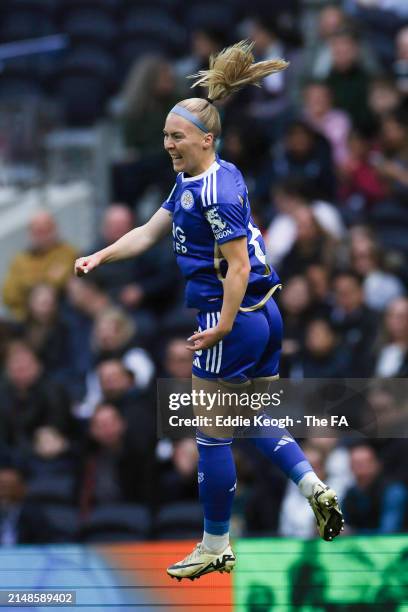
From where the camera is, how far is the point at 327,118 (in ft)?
39.0

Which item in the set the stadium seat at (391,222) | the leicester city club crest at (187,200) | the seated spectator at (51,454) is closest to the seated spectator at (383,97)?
the stadium seat at (391,222)

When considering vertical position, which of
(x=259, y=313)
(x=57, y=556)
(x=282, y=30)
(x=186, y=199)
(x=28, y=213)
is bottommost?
(x=57, y=556)

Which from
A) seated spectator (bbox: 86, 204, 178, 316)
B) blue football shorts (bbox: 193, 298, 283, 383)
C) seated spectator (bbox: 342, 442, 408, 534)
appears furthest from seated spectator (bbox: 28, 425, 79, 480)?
blue football shorts (bbox: 193, 298, 283, 383)

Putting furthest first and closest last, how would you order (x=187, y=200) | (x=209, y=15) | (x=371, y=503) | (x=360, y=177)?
(x=209, y=15)
(x=360, y=177)
(x=371, y=503)
(x=187, y=200)

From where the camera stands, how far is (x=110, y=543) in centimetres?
927

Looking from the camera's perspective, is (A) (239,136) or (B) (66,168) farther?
(B) (66,168)

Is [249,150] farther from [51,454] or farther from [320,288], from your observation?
[51,454]

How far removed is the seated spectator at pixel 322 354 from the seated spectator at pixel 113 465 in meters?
1.19

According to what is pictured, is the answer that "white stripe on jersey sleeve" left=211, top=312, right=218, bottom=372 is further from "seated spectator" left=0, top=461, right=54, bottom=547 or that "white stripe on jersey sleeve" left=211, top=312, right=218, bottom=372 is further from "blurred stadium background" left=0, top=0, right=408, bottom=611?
"seated spectator" left=0, top=461, right=54, bottom=547

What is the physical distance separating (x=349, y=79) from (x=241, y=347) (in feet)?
20.0

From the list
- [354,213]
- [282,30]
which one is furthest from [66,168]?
[354,213]

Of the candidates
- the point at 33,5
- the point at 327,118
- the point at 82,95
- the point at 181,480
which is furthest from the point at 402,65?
the point at 181,480

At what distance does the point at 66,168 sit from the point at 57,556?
610 centimetres

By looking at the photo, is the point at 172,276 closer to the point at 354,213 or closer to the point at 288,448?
the point at 354,213
